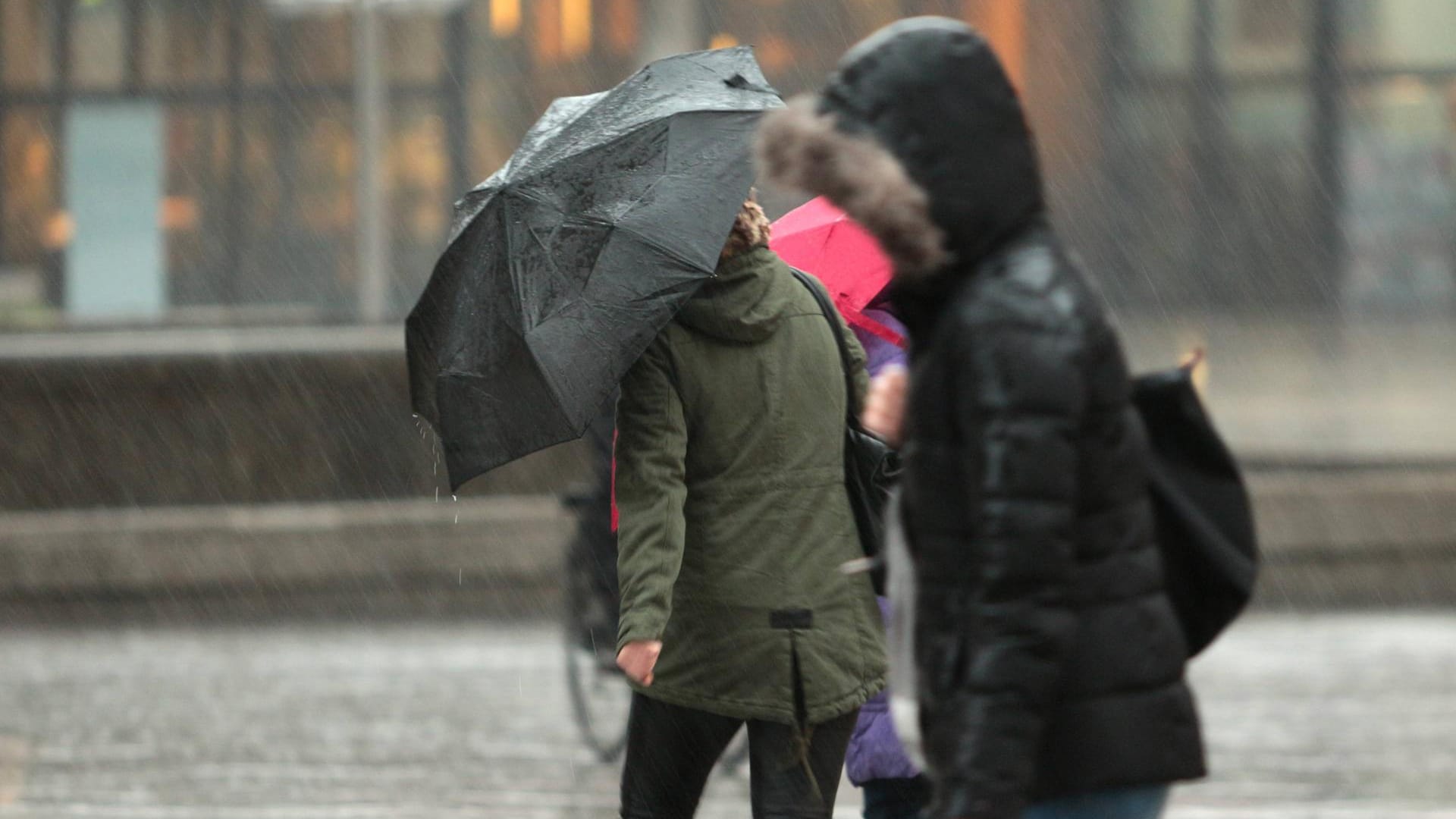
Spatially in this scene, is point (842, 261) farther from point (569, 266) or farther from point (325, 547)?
point (325, 547)

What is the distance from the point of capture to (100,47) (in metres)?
23.0

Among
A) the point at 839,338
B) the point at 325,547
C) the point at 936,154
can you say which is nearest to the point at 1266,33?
the point at 325,547

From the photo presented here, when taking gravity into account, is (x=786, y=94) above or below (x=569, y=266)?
below

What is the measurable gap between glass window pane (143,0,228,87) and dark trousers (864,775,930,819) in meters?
20.0

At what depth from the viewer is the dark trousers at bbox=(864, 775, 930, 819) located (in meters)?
4.36

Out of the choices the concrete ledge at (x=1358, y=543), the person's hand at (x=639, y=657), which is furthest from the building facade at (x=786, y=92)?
the person's hand at (x=639, y=657)

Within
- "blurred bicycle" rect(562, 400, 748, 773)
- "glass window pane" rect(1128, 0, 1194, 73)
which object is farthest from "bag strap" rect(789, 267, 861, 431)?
"glass window pane" rect(1128, 0, 1194, 73)

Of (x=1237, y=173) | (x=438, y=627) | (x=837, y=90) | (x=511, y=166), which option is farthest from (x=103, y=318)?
(x=837, y=90)

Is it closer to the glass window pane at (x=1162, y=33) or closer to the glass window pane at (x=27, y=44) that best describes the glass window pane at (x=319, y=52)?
the glass window pane at (x=27, y=44)

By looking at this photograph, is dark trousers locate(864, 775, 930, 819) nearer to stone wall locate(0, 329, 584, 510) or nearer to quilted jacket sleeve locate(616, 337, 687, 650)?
quilted jacket sleeve locate(616, 337, 687, 650)

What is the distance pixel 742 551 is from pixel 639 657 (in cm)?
28

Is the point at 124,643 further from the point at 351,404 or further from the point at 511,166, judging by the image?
the point at 511,166

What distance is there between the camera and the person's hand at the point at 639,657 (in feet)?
12.1

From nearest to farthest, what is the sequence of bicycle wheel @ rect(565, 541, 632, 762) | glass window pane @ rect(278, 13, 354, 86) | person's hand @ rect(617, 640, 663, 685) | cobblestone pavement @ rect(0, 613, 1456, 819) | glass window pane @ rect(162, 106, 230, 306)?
person's hand @ rect(617, 640, 663, 685) → cobblestone pavement @ rect(0, 613, 1456, 819) → bicycle wheel @ rect(565, 541, 632, 762) → glass window pane @ rect(162, 106, 230, 306) → glass window pane @ rect(278, 13, 354, 86)
